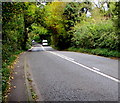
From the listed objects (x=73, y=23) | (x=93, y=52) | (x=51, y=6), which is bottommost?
(x=93, y=52)

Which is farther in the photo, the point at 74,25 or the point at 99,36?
the point at 74,25

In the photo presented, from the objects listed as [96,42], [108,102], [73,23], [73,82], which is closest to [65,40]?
[73,23]

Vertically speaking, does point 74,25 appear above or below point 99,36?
above

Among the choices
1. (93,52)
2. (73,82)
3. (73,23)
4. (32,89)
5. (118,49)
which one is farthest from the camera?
(73,23)

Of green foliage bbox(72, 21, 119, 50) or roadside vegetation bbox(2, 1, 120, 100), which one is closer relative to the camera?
green foliage bbox(72, 21, 119, 50)

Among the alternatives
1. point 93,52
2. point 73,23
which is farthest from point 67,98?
point 73,23

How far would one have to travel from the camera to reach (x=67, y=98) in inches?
214

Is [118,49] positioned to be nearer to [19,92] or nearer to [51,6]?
[19,92]

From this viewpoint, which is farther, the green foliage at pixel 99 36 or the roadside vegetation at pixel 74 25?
the roadside vegetation at pixel 74 25

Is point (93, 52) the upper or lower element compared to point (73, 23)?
lower

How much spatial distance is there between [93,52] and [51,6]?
16.7m

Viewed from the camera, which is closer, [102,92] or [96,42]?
[102,92]

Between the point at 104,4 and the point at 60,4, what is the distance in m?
9.03

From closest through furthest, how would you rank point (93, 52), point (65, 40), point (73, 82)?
point (73, 82) < point (93, 52) < point (65, 40)
